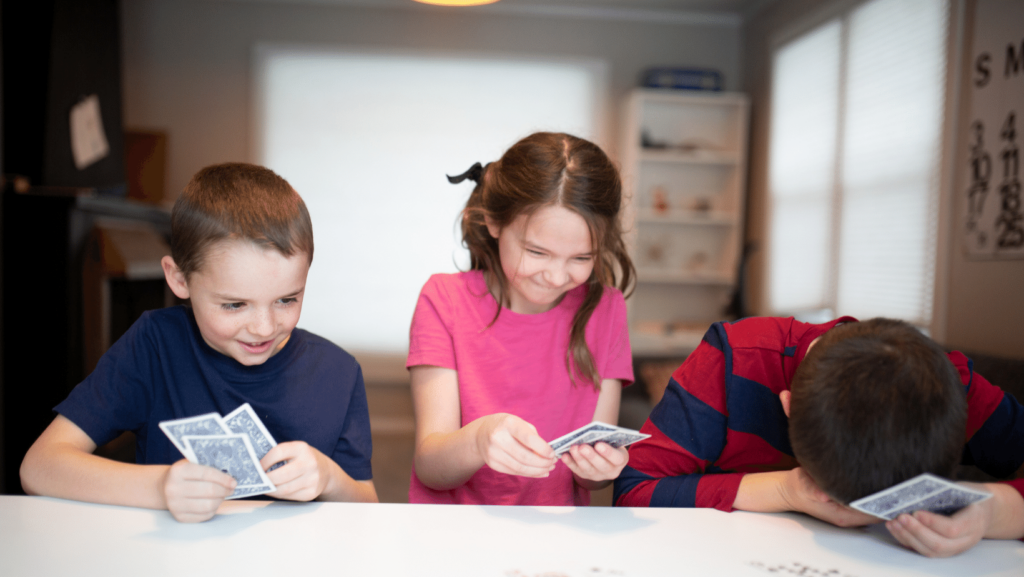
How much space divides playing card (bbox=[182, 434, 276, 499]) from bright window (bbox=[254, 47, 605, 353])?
13.4 feet

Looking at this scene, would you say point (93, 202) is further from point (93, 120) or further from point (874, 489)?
point (874, 489)

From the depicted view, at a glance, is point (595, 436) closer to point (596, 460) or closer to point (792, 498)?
point (596, 460)

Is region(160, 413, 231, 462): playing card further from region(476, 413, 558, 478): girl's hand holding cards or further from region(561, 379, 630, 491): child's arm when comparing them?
region(561, 379, 630, 491): child's arm

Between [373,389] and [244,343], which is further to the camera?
[373,389]

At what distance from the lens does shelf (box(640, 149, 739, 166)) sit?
15.0 feet

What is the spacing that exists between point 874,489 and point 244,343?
85 centimetres

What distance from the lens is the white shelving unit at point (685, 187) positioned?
15.2 ft

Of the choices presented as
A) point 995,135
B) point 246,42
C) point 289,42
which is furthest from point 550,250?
point 246,42

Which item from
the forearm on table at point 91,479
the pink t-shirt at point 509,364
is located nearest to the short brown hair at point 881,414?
the pink t-shirt at point 509,364

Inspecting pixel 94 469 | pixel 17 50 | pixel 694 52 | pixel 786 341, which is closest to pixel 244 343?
pixel 94 469

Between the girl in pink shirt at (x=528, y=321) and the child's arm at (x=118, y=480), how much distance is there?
1.32 feet

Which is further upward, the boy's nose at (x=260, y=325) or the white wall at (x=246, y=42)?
the white wall at (x=246, y=42)

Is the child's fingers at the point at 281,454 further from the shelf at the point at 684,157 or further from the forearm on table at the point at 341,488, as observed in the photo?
the shelf at the point at 684,157

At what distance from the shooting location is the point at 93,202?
2.77 meters
